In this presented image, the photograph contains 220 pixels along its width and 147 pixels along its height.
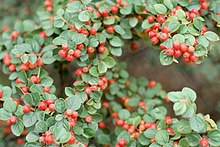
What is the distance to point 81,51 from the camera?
165 cm

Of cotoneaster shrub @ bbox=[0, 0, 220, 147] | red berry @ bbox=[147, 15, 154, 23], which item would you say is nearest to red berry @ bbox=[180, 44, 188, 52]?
cotoneaster shrub @ bbox=[0, 0, 220, 147]

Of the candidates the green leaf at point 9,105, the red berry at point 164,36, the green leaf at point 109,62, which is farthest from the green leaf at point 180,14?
the green leaf at point 9,105

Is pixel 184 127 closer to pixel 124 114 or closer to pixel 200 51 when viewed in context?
pixel 200 51

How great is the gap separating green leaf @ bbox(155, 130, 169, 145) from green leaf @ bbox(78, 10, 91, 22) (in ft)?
1.75

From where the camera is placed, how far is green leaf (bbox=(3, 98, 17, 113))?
4.96 feet

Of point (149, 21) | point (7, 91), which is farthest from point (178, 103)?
point (7, 91)

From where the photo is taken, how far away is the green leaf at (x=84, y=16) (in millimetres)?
1594

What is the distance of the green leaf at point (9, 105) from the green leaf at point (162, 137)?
0.55m

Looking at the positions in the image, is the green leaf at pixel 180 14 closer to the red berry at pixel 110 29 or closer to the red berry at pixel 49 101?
the red berry at pixel 110 29

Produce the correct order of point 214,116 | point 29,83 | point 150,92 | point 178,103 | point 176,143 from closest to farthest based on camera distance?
point 178,103
point 176,143
point 29,83
point 150,92
point 214,116

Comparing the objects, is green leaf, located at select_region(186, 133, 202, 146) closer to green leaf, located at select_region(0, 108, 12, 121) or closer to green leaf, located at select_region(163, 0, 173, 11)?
green leaf, located at select_region(163, 0, 173, 11)

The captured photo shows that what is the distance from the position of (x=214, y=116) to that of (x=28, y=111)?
2.05 m

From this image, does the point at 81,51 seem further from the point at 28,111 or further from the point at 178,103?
the point at 178,103

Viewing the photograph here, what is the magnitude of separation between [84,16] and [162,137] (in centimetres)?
57
